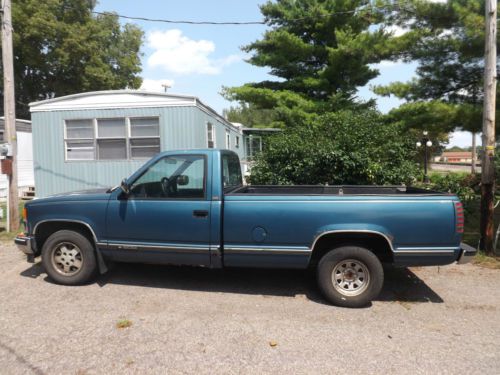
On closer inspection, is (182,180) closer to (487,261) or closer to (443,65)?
(487,261)

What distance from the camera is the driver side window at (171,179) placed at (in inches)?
176

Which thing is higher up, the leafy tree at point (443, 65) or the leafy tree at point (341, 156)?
the leafy tree at point (443, 65)

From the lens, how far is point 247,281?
498 centimetres

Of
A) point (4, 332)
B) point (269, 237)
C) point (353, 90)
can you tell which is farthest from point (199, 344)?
point (353, 90)

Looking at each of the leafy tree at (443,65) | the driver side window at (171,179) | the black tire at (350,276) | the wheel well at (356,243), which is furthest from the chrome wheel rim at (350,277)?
the leafy tree at (443,65)

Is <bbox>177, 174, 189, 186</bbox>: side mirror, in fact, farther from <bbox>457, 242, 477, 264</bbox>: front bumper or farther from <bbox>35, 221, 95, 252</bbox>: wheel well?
<bbox>457, 242, 477, 264</bbox>: front bumper

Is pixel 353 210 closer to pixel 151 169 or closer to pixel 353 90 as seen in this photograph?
pixel 151 169

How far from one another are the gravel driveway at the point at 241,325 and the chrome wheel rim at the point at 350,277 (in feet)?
0.74

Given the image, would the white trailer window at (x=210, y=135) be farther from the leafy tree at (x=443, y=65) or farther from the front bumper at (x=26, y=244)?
the front bumper at (x=26, y=244)

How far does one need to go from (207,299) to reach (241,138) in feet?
55.0

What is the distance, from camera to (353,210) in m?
4.00

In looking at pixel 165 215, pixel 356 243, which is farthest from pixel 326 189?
pixel 165 215

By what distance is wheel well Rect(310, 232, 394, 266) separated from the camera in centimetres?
414

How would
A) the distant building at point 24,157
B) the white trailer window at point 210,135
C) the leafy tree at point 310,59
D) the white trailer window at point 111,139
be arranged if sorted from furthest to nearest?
the distant building at point 24,157, the leafy tree at point 310,59, the white trailer window at point 210,135, the white trailer window at point 111,139
